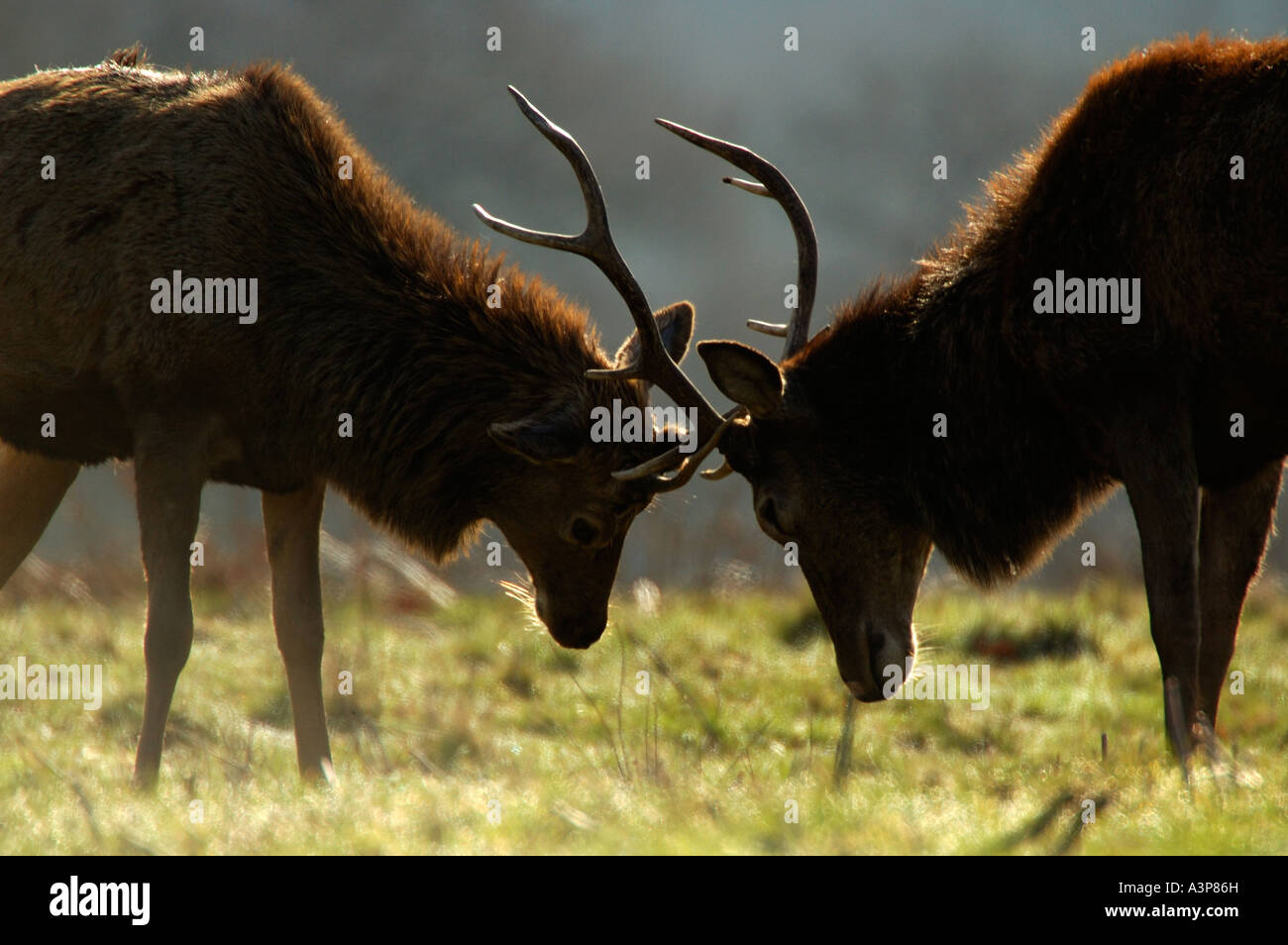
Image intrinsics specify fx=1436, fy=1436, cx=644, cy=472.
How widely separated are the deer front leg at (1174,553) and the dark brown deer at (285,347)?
1658mm

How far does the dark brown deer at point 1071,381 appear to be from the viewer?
17.0 feet

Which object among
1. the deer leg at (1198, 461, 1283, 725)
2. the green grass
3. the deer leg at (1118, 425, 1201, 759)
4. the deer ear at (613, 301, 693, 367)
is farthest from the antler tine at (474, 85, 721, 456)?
the deer leg at (1198, 461, 1283, 725)

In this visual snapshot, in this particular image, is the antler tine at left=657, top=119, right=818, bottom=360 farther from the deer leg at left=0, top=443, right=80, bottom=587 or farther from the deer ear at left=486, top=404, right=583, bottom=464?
the deer leg at left=0, top=443, right=80, bottom=587

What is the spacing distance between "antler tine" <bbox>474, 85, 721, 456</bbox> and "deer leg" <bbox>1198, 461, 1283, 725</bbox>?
2.12 m

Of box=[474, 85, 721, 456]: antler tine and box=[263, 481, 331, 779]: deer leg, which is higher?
box=[474, 85, 721, 456]: antler tine

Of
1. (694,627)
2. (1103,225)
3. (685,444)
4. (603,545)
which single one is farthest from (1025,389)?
(694,627)

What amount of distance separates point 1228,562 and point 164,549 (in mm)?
4294

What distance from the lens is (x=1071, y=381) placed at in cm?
540

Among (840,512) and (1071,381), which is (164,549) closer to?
(840,512)

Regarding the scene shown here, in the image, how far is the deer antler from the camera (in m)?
5.60

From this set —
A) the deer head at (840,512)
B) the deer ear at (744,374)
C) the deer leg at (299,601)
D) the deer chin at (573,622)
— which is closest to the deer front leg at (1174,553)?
the deer head at (840,512)

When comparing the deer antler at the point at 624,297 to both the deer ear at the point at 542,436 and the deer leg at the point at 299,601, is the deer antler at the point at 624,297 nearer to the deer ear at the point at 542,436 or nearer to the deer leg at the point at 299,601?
the deer ear at the point at 542,436

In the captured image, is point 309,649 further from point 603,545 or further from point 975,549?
point 975,549

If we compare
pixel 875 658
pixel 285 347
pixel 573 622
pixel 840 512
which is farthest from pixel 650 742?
pixel 285 347
